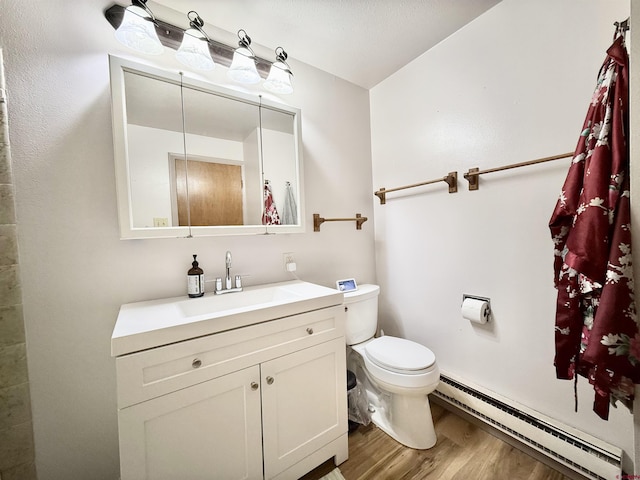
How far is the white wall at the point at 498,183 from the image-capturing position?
1146 mm

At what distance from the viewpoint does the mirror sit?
1164mm

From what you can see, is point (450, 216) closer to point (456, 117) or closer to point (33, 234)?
point (456, 117)

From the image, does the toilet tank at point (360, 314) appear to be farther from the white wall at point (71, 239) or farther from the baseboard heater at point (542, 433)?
the white wall at point (71, 239)

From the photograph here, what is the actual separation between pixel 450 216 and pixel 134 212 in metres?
1.74

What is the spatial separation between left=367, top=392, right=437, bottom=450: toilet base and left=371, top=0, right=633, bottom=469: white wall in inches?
15.2

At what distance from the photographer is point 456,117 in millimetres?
1532

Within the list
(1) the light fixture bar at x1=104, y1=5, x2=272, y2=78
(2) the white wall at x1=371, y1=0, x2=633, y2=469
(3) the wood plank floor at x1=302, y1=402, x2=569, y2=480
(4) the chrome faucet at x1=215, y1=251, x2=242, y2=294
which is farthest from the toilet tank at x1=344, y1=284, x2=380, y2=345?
(1) the light fixture bar at x1=104, y1=5, x2=272, y2=78

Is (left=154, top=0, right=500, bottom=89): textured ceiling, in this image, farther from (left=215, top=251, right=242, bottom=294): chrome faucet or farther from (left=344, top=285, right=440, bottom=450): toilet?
(left=344, top=285, right=440, bottom=450): toilet

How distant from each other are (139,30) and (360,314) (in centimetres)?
186

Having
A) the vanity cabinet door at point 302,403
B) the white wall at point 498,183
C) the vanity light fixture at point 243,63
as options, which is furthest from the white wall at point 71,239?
the white wall at point 498,183

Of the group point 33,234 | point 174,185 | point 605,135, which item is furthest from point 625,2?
point 33,234

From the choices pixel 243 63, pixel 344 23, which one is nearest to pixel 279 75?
pixel 243 63

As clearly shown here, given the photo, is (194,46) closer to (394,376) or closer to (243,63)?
(243,63)

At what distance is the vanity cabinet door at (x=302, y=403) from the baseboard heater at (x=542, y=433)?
0.78 m
